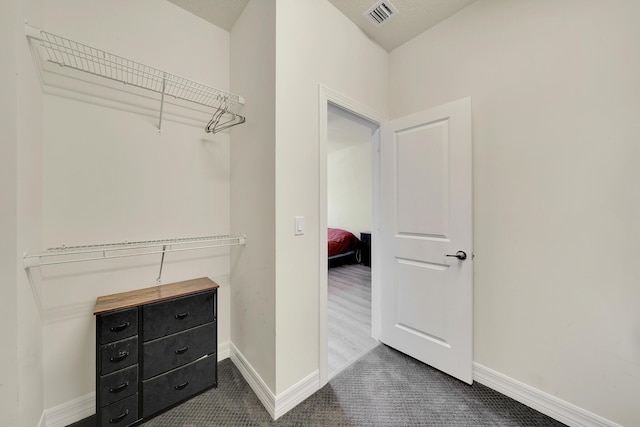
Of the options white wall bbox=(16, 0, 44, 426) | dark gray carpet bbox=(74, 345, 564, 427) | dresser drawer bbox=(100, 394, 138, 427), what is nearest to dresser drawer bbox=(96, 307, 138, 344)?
white wall bbox=(16, 0, 44, 426)

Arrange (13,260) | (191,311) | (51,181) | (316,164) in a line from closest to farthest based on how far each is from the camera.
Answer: (13,260)
(51,181)
(191,311)
(316,164)

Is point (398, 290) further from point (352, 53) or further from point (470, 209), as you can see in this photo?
point (352, 53)

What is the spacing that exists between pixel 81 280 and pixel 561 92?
314cm

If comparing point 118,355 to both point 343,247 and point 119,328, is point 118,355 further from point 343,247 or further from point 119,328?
point 343,247

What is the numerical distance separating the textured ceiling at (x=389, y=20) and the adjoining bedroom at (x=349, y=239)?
0.74 meters

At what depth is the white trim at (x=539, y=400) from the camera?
1315mm

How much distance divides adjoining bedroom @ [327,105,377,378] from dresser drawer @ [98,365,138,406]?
4.17 ft

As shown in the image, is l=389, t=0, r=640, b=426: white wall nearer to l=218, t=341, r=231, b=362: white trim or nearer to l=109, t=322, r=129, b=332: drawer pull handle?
l=218, t=341, r=231, b=362: white trim

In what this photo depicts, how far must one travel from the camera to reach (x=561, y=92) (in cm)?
139

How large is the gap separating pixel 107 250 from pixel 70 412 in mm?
1015

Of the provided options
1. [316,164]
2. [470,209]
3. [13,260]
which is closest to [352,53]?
[316,164]

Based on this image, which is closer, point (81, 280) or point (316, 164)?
point (81, 280)

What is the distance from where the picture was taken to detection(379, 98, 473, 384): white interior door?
5.53ft

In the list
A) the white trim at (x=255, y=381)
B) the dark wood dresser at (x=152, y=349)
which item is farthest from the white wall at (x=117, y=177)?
the white trim at (x=255, y=381)
